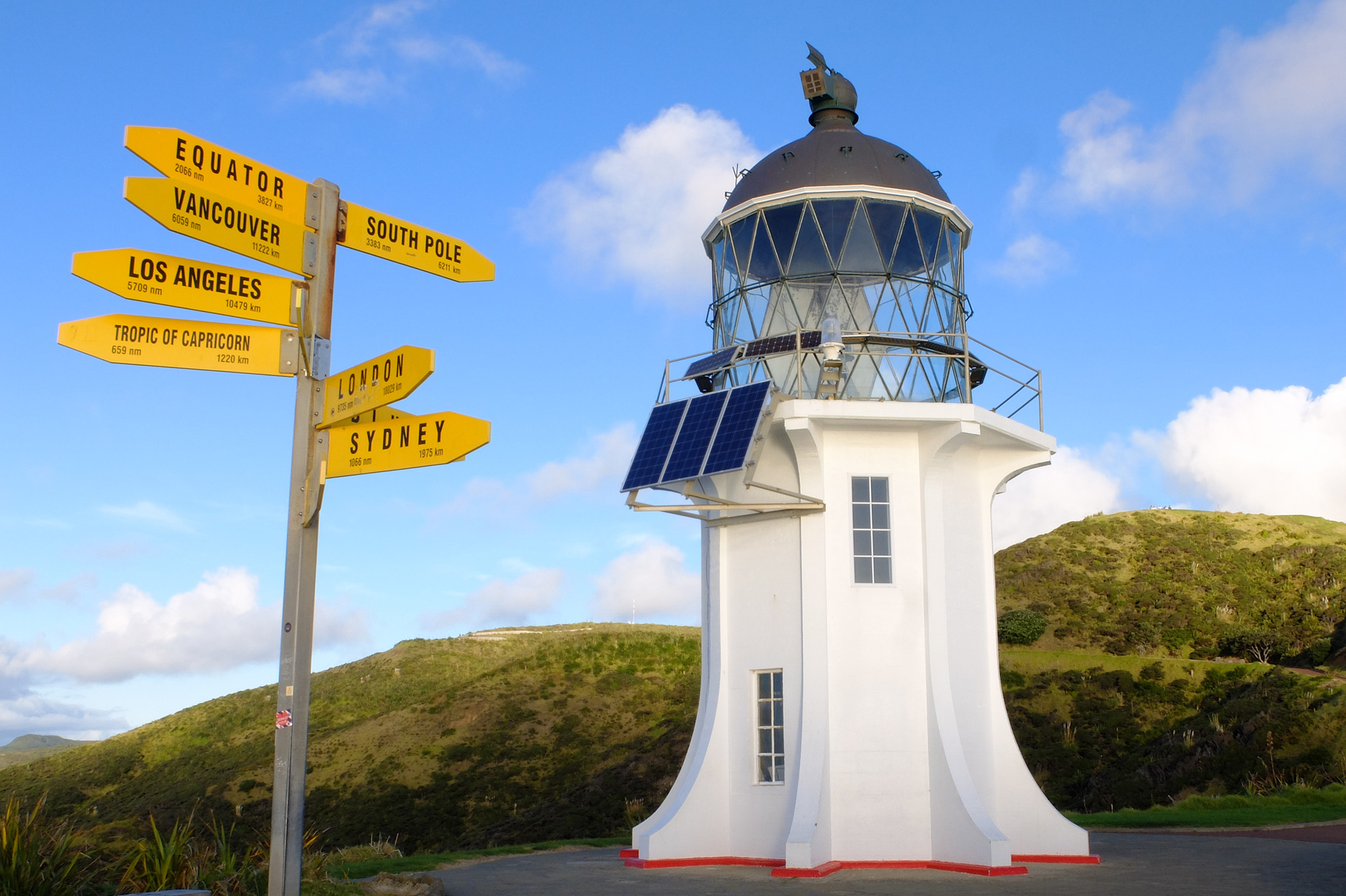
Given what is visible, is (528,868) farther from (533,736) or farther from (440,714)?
(440,714)

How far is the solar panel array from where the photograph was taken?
1457cm

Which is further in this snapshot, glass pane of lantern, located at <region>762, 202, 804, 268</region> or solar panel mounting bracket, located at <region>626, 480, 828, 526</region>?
glass pane of lantern, located at <region>762, 202, 804, 268</region>

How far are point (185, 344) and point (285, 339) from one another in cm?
65

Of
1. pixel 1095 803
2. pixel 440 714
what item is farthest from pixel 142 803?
pixel 1095 803

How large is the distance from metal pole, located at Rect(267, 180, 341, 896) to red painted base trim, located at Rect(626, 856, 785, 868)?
326 inches

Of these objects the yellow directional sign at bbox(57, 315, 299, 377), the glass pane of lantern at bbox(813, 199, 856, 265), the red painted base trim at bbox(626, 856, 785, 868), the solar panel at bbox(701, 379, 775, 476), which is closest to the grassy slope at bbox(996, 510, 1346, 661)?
the red painted base trim at bbox(626, 856, 785, 868)

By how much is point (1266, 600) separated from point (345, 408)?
4826 cm

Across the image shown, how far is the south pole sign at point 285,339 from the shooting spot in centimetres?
731

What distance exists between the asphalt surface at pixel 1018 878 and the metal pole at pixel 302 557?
5538mm

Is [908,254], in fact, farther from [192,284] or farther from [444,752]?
[444,752]

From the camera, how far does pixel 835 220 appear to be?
16484mm

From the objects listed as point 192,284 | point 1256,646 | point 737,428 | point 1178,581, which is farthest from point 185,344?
point 1178,581

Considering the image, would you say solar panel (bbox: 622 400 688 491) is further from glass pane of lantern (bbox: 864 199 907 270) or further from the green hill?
the green hill

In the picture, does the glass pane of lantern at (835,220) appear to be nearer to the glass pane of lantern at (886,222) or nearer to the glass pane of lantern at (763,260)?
the glass pane of lantern at (886,222)
